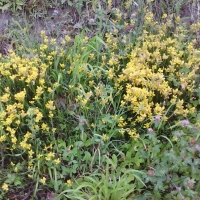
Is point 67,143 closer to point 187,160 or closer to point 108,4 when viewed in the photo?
point 187,160

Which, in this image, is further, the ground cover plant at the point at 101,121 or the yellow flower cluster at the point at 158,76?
the yellow flower cluster at the point at 158,76

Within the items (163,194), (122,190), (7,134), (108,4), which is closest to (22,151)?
(7,134)

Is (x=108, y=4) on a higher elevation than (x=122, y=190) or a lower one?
higher

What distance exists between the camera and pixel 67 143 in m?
2.49

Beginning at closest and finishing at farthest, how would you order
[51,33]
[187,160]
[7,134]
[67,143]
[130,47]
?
[187,160]
[7,134]
[67,143]
[130,47]
[51,33]

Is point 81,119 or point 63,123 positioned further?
point 63,123

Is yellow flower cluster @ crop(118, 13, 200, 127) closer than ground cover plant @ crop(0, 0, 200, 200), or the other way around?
ground cover plant @ crop(0, 0, 200, 200)

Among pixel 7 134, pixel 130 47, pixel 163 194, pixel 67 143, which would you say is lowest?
pixel 163 194

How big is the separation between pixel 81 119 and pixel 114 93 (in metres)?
0.42

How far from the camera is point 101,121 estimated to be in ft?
8.04

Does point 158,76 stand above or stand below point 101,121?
above

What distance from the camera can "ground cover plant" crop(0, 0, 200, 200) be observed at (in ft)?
7.14

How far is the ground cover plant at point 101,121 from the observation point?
7.14 feet

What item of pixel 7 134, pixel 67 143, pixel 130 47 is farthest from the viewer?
pixel 130 47
